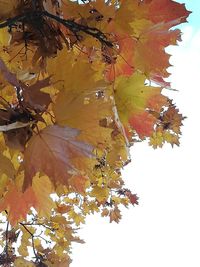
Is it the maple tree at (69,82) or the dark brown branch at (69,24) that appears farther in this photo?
the dark brown branch at (69,24)

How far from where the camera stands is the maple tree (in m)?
0.84

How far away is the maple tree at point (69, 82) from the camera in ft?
2.75

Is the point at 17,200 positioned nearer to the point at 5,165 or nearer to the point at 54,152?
the point at 5,165

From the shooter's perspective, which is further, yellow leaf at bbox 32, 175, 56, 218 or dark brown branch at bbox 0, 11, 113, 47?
yellow leaf at bbox 32, 175, 56, 218

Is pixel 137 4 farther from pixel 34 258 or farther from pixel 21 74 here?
pixel 34 258

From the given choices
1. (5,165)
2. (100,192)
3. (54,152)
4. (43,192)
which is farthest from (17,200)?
(100,192)

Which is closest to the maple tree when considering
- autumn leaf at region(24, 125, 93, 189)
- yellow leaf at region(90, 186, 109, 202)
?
autumn leaf at region(24, 125, 93, 189)

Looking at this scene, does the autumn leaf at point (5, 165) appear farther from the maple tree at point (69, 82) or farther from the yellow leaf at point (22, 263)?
the yellow leaf at point (22, 263)

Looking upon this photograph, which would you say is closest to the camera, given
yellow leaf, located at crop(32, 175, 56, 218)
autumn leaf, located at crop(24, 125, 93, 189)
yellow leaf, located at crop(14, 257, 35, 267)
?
autumn leaf, located at crop(24, 125, 93, 189)

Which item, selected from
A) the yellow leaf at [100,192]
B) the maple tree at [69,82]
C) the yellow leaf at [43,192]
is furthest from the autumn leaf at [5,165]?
the yellow leaf at [100,192]

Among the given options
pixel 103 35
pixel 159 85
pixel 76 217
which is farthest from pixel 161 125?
pixel 103 35

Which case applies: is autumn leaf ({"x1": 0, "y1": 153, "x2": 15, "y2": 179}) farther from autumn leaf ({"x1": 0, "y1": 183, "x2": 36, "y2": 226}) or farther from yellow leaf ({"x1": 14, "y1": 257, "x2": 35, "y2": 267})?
yellow leaf ({"x1": 14, "y1": 257, "x2": 35, "y2": 267})

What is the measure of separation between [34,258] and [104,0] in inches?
86.2

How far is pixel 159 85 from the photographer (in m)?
1.17
